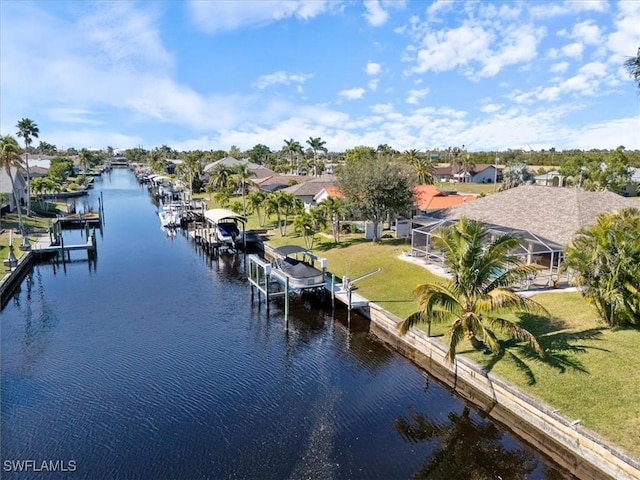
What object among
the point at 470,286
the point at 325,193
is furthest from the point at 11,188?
the point at 470,286

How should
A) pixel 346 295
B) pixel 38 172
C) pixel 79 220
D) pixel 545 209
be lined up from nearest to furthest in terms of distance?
pixel 346 295 < pixel 545 209 < pixel 79 220 < pixel 38 172

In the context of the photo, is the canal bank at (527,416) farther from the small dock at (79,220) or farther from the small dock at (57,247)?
the small dock at (79,220)

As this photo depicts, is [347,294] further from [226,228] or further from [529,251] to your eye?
[226,228]

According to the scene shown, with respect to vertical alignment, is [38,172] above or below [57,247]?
above

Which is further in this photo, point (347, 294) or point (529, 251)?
point (529, 251)

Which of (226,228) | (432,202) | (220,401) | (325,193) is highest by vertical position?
(325,193)

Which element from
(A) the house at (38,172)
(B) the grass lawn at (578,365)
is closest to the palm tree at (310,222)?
(B) the grass lawn at (578,365)

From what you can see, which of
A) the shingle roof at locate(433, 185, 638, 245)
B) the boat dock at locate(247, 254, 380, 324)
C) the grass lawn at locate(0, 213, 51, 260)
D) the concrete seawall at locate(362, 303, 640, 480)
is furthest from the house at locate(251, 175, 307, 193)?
the concrete seawall at locate(362, 303, 640, 480)
